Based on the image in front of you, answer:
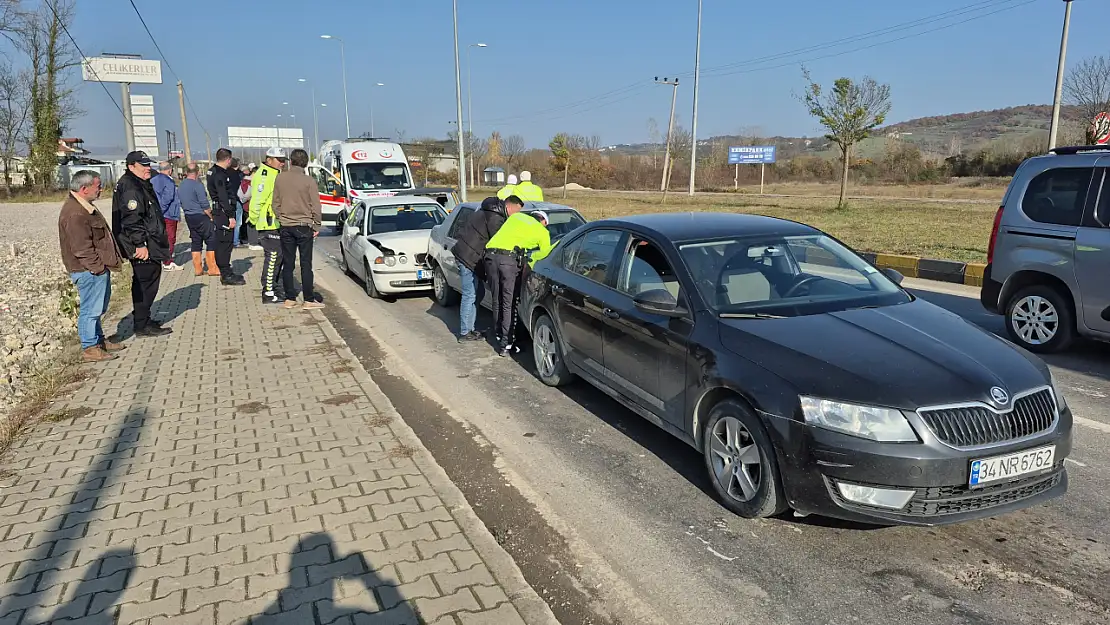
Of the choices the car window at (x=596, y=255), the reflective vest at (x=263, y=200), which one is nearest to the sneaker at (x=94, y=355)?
the reflective vest at (x=263, y=200)

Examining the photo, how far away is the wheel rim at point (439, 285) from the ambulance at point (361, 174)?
1199 cm

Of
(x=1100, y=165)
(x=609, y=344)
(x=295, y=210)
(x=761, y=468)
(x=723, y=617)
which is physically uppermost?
(x=1100, y=165)

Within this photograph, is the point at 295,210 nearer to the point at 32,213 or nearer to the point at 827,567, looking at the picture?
the point at 827,567

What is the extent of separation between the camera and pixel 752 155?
65938mm

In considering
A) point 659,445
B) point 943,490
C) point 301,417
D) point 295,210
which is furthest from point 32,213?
point 943,490

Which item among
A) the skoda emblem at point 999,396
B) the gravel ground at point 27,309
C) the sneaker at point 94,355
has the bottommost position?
the gravel ground at point 27,309

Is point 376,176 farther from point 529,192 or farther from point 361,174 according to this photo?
point 529,192

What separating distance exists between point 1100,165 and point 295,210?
28.6ft

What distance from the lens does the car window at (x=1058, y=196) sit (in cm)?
679

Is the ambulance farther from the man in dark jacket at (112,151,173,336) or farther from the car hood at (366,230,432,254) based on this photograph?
the man in dark jacket at (112,151,173,336)

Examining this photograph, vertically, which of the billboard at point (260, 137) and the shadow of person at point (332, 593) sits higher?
the billboard at point (260, 137)

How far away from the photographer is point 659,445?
5.11 m

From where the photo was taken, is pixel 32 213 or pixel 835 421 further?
pixel 32 213

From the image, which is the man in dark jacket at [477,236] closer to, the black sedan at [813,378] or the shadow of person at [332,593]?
the black sedan at [813,378]
